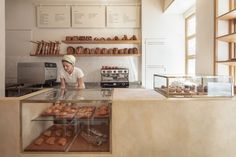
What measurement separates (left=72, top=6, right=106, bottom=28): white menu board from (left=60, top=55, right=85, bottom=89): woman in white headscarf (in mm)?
1859

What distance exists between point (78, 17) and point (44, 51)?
0.91 m

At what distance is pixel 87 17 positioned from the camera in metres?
4.92

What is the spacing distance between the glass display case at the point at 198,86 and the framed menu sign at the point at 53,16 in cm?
338

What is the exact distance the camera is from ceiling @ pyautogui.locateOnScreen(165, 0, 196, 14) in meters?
4.00

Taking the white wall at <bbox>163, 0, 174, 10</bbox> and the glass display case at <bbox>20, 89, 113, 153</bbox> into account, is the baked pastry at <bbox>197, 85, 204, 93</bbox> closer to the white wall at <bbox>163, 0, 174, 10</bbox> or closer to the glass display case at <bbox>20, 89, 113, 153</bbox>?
the glass display case at <bbox>20, 89, 113, 153</bbox>

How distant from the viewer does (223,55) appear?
106 inches

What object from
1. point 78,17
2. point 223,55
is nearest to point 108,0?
point 78,17

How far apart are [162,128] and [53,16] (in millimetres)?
3819

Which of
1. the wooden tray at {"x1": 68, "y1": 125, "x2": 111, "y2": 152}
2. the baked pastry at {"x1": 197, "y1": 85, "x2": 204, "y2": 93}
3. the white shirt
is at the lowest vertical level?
the wooden tray at {"x1": 68, "y1": 125, "x2": 111, "y2": 152}

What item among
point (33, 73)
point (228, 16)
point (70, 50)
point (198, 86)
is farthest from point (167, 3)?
point (198, 86)

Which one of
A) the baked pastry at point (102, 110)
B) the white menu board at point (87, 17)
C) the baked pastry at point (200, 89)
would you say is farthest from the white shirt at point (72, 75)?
the white menu board at point (87, 17)

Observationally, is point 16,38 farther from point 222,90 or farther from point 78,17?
point 222,90

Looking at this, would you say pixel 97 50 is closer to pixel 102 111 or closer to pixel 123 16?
pixel 123 16

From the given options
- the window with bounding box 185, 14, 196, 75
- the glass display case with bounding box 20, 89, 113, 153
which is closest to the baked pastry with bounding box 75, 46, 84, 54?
the window with bounding box 185, 14, 196, 75
